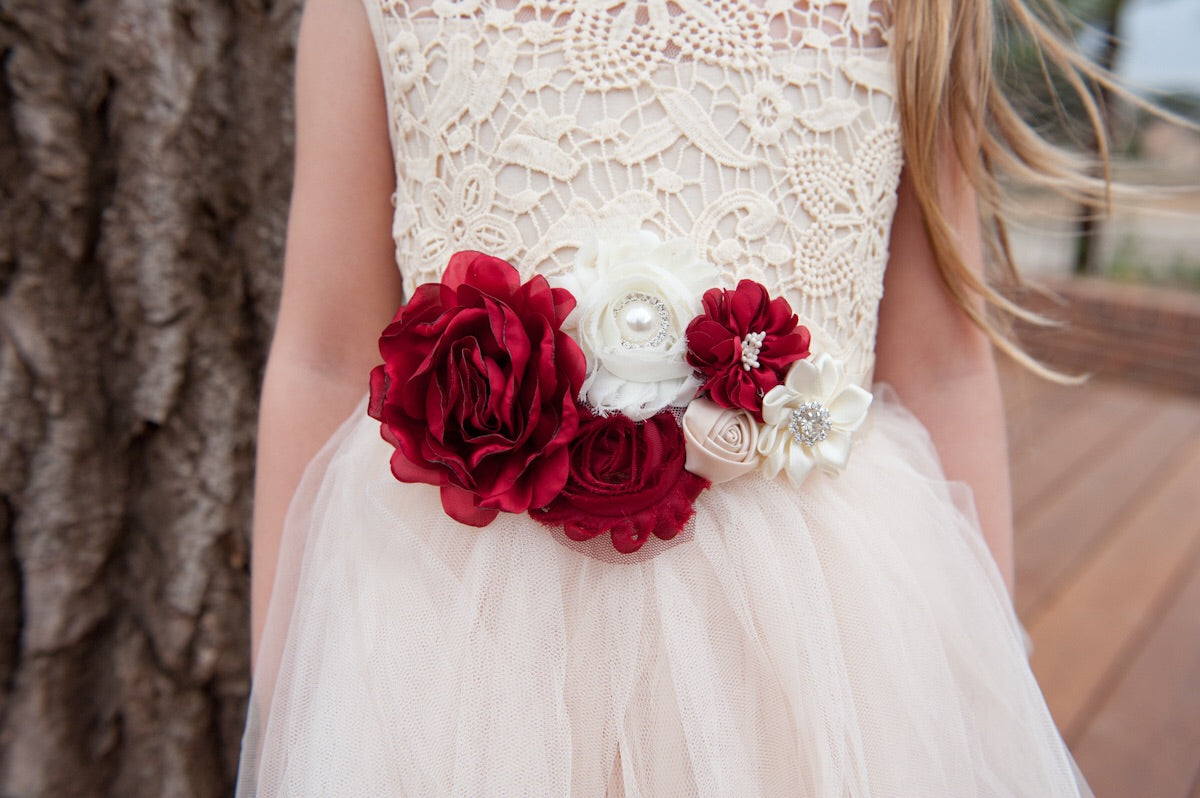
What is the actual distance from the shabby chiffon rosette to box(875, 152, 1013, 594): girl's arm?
1.08 feet

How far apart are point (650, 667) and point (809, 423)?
0.26 meters

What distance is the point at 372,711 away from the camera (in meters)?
0.69

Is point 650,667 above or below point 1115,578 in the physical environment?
above

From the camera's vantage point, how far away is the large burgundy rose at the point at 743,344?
0.66 meters

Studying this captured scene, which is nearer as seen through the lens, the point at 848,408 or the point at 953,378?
the point at 848,408

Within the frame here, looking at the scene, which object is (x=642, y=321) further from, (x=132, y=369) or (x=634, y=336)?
(x=132, y=369)

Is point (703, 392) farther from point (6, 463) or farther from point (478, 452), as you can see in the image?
point (6, 463)

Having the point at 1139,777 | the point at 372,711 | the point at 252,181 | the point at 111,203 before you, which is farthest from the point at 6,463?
the point at 1139,777

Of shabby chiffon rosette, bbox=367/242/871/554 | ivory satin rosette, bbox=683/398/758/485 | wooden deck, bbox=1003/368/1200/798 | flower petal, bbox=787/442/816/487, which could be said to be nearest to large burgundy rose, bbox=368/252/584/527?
shabby chiffon rosette, bbox=367/242/871/554

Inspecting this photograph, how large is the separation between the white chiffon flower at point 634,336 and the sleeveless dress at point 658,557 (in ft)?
0.18

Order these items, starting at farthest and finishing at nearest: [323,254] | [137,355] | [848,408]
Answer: [137,355] → [323,254] → [848,408]

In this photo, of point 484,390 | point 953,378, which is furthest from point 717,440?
point 953,378

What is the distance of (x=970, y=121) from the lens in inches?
34.7

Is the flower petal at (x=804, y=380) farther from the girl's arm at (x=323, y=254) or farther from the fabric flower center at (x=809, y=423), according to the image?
the girl's arm at (x=323, y=254)
